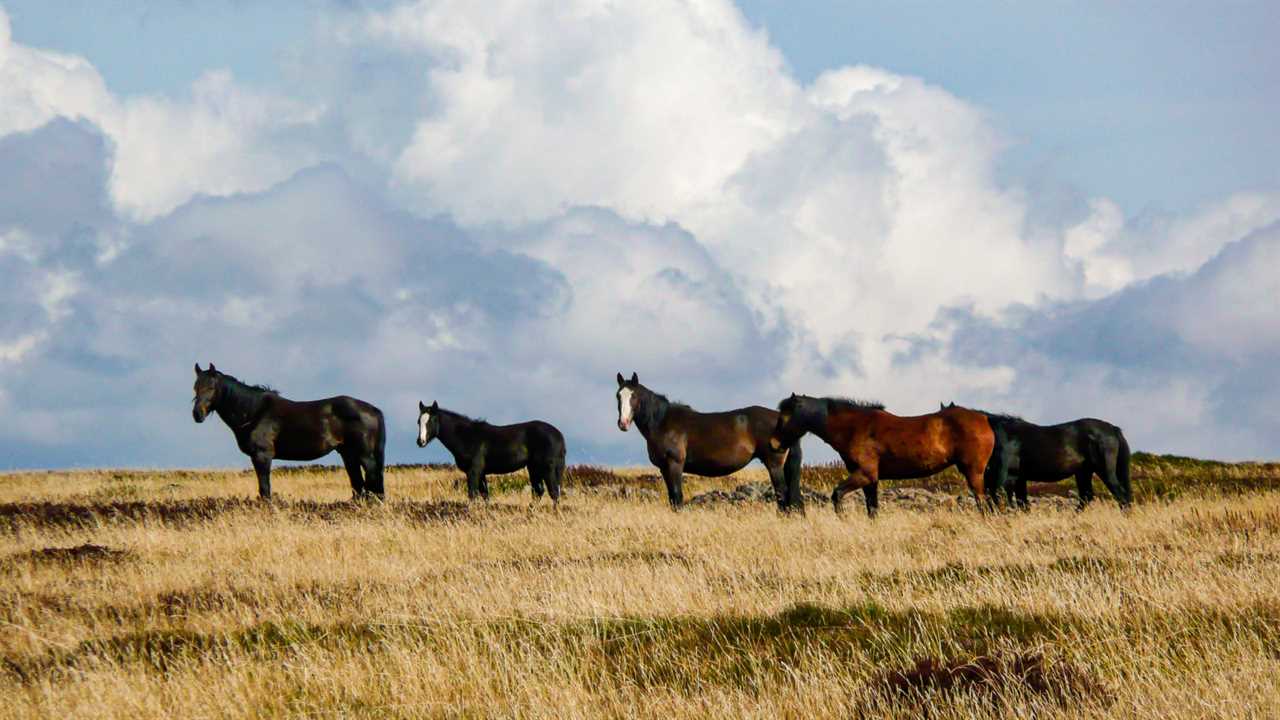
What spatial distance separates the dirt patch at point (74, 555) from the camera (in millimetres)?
16234

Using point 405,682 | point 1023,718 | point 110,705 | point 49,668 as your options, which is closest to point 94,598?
point 49,668

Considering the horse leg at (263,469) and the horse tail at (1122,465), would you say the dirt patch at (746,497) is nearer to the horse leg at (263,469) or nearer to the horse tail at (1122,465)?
the horse tail at (1122,465)

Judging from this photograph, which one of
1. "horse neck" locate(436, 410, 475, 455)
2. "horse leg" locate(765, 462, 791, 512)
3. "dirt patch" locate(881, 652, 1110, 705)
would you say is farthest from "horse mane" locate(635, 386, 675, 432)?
"dirt patch" locate(881, 652, 1110, 705)

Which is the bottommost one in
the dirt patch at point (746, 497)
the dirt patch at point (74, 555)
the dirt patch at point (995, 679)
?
the dirt patch at point (995, 679)

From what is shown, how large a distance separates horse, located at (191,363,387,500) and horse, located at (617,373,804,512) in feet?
21.8

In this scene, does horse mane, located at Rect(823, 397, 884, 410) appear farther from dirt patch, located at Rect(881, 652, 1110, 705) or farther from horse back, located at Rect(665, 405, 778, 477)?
dirt patch, located at Rect(881, 652, 1110, 705)

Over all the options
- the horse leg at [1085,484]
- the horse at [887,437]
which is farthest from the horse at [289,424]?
the horse leg at [1085,484]

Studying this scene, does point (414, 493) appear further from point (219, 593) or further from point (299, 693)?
point (299, 693)

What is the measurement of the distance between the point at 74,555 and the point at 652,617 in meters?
9.99

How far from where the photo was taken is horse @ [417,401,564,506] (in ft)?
81.1

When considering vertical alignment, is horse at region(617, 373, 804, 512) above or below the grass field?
above

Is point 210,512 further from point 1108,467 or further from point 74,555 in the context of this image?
point 1108,467

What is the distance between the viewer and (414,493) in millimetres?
31250

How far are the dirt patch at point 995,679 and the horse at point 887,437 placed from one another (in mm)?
11809
